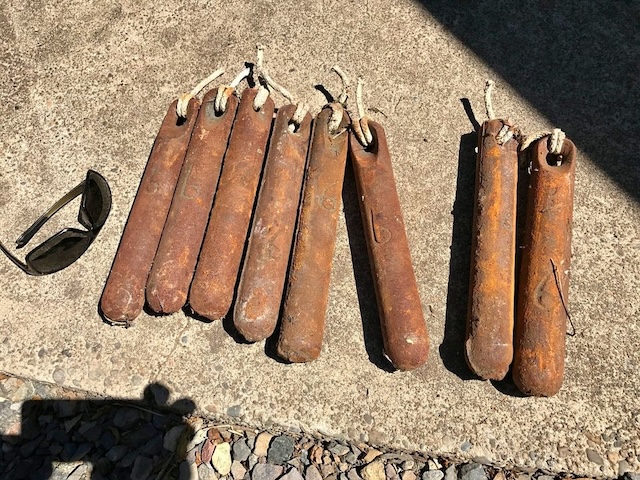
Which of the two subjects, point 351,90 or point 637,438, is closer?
point 637,438

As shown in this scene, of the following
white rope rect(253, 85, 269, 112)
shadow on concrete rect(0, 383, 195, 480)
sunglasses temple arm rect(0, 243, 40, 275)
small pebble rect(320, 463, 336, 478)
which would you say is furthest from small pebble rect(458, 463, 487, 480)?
sunglasses temple arm rect(0, 243, 40, 275)

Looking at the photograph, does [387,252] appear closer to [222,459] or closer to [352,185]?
[352,185]

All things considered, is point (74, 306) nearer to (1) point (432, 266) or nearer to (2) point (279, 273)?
(2) point (279, 273)

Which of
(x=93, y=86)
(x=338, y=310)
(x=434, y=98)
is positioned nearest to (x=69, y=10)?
(x=93, y=86)

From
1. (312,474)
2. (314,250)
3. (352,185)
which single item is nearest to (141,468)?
(312,474)

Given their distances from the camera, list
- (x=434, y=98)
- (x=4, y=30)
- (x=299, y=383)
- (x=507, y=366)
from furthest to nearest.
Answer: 1. (x=4, y=30)
2. (x=434, y=98)
3. (x=299, y=383)
4. (x=507, y=366)

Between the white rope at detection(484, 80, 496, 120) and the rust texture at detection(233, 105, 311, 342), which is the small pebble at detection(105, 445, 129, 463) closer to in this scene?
the rust texture at detection(233, 105, 311, 342)

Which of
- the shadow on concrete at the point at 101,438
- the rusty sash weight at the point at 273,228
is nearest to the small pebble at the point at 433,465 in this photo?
the rusty sash weight at the point at 273,228
